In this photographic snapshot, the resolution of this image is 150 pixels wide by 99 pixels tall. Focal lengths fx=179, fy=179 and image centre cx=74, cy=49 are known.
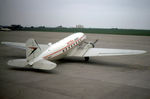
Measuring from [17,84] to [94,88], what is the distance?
4598mm

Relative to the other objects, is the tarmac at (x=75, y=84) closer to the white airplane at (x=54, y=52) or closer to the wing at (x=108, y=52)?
the white airplane at (x=54, y=52)

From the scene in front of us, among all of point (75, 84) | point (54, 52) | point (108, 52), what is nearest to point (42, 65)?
point (54, 52)

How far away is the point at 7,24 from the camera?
574 cm

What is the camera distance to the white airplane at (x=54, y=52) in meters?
13.5

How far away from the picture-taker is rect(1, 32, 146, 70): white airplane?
1352 centimetres

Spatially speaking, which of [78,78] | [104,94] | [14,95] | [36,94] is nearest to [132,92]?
[104,94]

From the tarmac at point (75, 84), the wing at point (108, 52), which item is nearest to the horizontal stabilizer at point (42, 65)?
the tarmac at point (75, 84)

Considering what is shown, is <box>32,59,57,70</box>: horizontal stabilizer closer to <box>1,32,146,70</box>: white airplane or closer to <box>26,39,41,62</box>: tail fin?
<box>1,32,146,70</box>: white airplane

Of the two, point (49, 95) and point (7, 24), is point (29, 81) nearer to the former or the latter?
point (49, 95)

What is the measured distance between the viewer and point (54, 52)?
16.0 metres

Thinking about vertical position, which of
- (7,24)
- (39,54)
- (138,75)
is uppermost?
(7,24)

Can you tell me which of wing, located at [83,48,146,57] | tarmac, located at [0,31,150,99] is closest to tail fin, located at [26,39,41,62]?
tarmac, located at [0,31,150,99]

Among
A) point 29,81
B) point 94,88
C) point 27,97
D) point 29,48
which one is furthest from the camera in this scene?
point 29,48

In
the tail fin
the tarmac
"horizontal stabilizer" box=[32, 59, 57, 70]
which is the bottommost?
the tarmac
